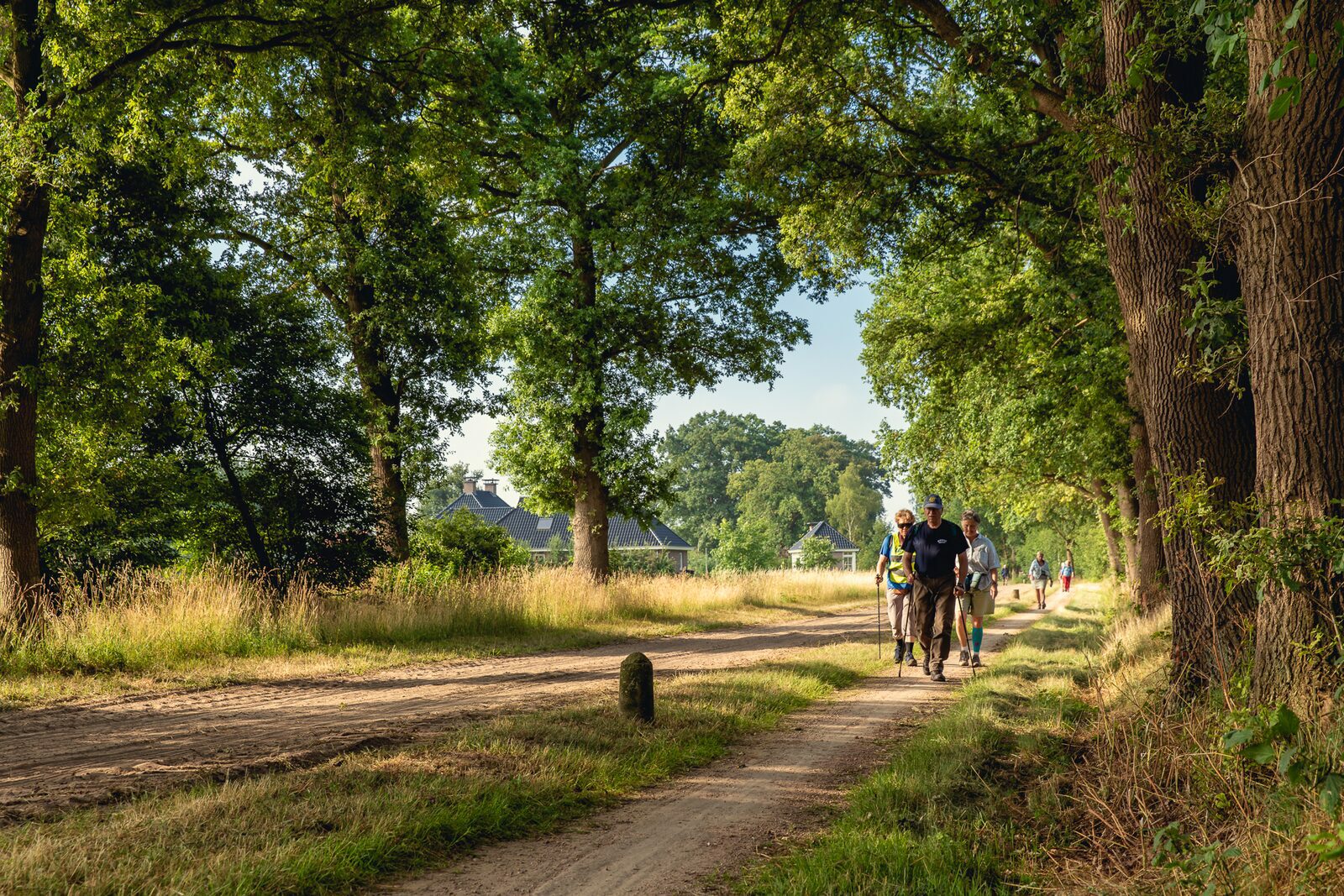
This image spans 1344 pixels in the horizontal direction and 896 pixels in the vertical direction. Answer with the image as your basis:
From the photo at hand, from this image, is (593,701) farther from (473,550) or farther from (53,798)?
(473,550)

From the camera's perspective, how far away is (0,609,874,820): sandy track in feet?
19.4

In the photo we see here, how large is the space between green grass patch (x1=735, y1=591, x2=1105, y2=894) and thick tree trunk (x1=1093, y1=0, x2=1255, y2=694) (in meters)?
1.36

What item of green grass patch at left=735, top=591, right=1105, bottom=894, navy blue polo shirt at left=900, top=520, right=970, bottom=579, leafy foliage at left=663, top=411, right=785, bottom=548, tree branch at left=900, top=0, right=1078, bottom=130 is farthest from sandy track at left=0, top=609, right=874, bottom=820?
leafy foliage at left=663, top=411, right=785, bottom=548

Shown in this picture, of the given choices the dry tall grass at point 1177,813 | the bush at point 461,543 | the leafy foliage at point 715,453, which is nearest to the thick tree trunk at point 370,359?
the bush at point 461,543

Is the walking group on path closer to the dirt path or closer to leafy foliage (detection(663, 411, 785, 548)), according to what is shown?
the dirt path

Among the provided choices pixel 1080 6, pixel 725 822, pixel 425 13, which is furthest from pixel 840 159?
pixel 725 822

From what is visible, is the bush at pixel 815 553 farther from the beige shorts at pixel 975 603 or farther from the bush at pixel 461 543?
the beige shorts at pixel 975 603

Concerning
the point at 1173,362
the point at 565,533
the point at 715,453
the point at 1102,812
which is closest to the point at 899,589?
the point at 1173,362

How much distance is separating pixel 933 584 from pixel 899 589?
768 mm

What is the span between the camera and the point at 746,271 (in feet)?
75.6

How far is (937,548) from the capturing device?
1103 cm

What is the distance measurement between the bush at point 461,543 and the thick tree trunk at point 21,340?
983cm

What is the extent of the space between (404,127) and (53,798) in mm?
10774

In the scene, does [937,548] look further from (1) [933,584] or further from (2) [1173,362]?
(2) [1173,362]
